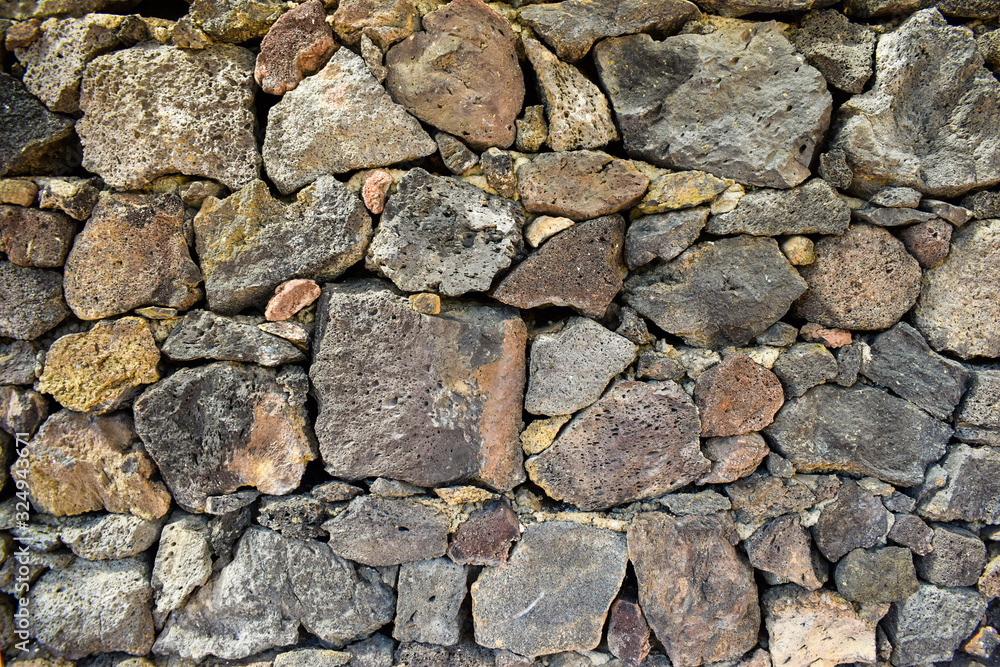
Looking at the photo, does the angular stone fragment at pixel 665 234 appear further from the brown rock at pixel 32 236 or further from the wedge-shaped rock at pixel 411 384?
the brown rock at pixel 32 236

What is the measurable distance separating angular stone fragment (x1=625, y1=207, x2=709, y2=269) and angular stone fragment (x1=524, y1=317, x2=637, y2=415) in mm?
329

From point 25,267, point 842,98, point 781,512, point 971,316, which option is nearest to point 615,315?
point 781,512

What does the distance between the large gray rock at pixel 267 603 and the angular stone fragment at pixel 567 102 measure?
1.84m

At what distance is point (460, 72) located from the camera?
6.19ft

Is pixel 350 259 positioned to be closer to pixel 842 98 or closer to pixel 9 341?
pixel 9 341

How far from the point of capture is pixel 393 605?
2.12m

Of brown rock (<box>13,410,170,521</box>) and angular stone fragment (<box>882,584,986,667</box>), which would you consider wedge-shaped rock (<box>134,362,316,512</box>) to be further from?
angular stone fragment (<box>882,584,986,667</box>)

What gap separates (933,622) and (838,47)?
2.32 m

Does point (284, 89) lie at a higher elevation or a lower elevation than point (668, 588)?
higher

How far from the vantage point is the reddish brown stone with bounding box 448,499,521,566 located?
2074 mm

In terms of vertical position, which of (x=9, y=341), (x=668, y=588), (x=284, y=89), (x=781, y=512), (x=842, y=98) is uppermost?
(x=842, y=98)

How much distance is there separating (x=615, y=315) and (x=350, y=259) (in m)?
1.05

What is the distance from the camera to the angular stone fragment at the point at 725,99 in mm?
1932

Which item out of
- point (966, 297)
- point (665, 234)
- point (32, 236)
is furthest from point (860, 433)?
point (32, 236)
